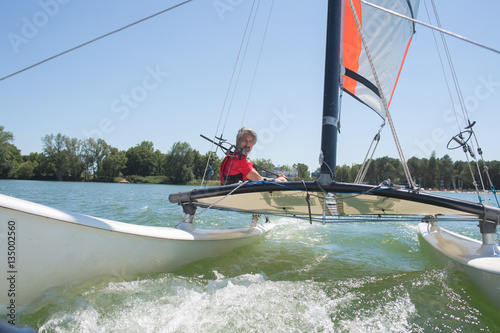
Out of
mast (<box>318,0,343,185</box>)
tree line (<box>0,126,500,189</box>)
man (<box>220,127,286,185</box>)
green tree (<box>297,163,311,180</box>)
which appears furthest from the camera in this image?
green tree (<box>297,163,311,180</box>)

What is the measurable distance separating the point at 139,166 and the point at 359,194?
6868 cm

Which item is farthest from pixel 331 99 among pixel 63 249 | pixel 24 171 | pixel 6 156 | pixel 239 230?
pixel 24 171

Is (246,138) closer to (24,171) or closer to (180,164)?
(180,164)

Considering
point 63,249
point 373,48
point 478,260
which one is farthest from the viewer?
point 373,48

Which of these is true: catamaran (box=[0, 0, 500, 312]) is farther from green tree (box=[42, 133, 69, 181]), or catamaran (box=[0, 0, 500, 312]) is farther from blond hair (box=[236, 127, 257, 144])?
green tree (box=[42, 133, 69, 181])

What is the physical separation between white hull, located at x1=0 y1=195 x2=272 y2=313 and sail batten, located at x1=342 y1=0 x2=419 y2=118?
3.46 metres

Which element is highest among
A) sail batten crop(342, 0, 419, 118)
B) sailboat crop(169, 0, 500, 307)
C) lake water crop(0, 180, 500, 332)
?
sail batten crop(342, 0, 419, 118)

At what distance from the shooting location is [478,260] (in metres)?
2.60

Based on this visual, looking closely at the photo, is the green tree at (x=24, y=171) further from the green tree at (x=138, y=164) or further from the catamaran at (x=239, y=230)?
the catamaran at (x=239, y=230)

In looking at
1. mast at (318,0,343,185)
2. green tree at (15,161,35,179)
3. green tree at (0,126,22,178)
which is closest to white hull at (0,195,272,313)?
mast at (318,0,343,185)

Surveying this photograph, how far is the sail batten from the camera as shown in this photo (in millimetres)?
4246

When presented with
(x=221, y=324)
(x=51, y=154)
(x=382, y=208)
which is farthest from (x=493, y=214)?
(x=51, y=154)

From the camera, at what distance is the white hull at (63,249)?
74.2 inches

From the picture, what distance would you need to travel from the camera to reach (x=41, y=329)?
1.76 m
